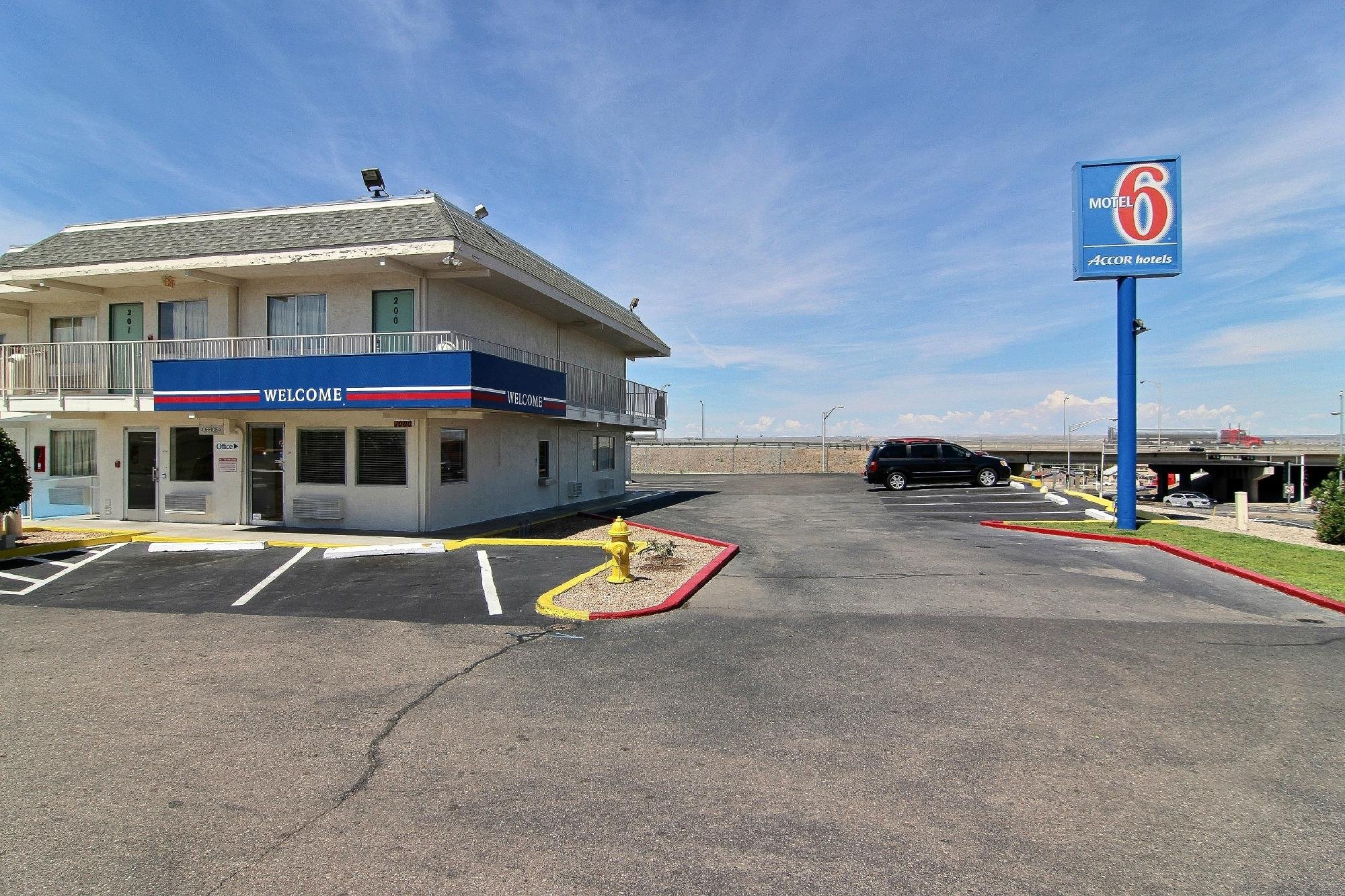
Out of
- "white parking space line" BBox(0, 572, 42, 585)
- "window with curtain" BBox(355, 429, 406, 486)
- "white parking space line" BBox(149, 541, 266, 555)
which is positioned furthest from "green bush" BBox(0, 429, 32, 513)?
"window with curtain" BBox(355, 429, 406, 486)

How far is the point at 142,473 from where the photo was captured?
17734 mm

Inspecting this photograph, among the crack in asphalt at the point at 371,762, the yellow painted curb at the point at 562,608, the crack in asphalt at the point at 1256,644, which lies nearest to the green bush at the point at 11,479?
the yellow painted curb at the point at 562,608

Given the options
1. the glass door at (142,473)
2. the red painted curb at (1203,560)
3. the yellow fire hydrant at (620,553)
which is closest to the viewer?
the red painted curb at (1203,560)

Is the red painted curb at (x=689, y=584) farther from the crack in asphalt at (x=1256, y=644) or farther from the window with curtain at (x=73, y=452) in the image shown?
the window with curtain at (x=73, y=452)

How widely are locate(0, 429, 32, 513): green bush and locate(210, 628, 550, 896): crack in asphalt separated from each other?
39.1 ft

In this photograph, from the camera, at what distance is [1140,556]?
12.9 metres

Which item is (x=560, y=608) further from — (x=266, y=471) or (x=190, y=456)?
(x=190, y=456)

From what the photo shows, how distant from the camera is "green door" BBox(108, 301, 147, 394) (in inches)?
667

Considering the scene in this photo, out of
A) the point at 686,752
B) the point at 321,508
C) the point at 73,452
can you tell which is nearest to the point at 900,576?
the point at 686,752

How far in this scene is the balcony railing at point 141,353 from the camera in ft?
51.9

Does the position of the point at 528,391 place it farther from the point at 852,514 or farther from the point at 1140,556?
the point at 1140,556

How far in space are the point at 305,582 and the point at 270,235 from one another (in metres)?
9.52

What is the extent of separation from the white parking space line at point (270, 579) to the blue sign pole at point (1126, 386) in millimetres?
16911

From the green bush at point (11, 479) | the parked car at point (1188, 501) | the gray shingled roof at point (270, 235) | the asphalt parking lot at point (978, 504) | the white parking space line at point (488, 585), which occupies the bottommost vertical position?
the parked car at point (1188, 501)
